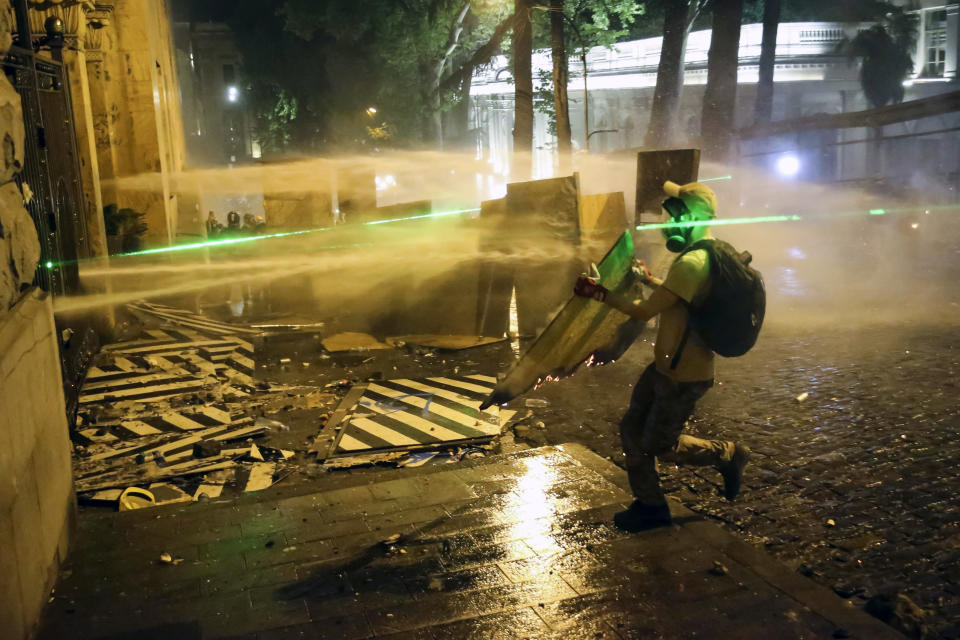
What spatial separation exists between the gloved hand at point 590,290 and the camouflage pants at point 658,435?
59 centimetres

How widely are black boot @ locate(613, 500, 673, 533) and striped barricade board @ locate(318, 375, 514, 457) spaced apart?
77.1 inches

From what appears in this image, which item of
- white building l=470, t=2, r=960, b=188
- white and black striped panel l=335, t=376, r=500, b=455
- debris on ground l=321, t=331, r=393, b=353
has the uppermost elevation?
white building l=470, t=2, r=960, b=188

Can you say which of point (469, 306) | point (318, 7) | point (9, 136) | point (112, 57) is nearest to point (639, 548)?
point (9, 136)

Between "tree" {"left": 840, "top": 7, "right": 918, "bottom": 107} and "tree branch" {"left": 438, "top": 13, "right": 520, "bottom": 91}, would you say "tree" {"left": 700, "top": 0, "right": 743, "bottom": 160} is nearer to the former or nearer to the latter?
"tree branch" {"left": 438, "top": 13, "right": 520, "bottom": 91}

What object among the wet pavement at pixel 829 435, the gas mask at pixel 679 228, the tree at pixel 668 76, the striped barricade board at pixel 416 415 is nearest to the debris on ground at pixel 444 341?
the wet pavement at pixel 829 435

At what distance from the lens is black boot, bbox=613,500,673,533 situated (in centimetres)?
450

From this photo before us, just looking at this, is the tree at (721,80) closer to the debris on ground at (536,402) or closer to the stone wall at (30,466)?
the debris on ground at (536,402)

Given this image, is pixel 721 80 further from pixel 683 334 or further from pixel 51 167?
pixel 683 334

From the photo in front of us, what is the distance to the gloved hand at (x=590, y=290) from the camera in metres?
4.27

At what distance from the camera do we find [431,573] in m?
4.04

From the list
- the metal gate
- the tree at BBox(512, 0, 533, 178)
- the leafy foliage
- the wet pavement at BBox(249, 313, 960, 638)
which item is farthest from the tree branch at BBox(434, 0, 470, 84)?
the wet pavement at BBox(249, 313, 960, 638)

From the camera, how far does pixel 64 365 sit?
7.36m

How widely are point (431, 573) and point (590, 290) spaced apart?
5.33 feet

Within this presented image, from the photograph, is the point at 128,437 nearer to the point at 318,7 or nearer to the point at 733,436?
the point at 733,436
